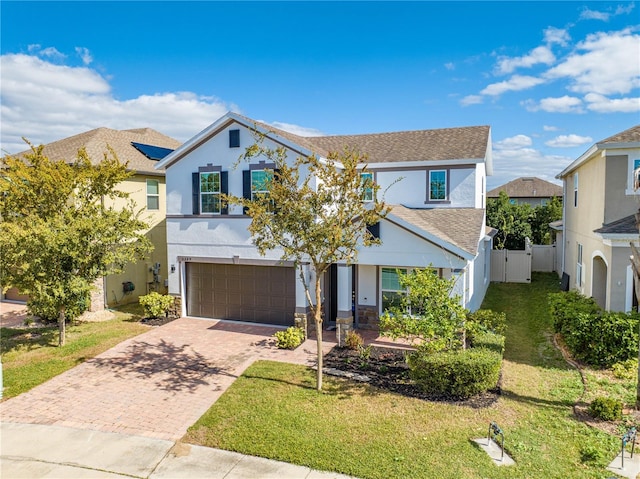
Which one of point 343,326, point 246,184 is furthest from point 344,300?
point 246,184

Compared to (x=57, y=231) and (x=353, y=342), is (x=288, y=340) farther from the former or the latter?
(x=57, y=231)

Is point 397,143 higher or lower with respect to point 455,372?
higher

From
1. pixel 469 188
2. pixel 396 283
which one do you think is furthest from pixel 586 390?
pixel 469 188

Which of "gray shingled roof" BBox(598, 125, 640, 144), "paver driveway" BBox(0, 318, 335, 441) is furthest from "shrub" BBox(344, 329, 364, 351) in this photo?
"gray shingled roof" BBox(598, 125, 640, 144)

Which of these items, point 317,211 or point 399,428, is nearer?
point 399,428

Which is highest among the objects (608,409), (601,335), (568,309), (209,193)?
(209,193)

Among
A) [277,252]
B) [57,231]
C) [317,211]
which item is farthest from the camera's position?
[277,252]
